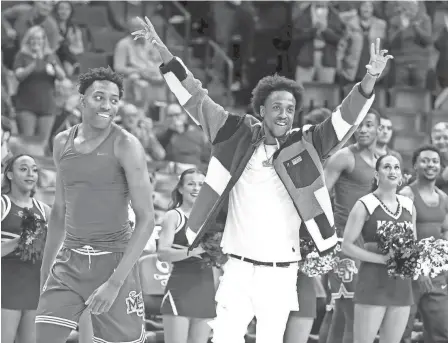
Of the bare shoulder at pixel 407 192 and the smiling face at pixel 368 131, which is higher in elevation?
the smiling face at pixel 368 131

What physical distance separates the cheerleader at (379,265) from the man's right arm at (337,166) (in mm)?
473

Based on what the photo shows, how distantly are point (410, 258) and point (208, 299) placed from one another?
4.79 feet

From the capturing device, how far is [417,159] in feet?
26.7

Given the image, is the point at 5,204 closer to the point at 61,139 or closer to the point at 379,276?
the point at 61,139

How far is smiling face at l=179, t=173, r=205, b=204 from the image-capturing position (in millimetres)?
7820

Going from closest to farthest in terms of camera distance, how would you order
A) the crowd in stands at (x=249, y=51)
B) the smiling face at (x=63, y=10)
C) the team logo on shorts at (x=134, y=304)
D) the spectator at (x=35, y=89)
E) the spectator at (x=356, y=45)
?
the team logo on shorts at (x=134, y=304), the spectator at (x=35, y=89), the crowd in stands at (x=249, y=51), the smiling face at (x=63, y=10), the spectator at (x=356, y=45)

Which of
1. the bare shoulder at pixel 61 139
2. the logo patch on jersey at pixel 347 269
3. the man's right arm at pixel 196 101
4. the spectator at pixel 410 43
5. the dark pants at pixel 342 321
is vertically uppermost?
the spectator at pixel 410 43

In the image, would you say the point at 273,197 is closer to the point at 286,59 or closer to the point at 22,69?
the point at 22,69

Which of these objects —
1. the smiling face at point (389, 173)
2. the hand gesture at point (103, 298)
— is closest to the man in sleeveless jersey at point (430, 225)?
the smiling face at point (389, 173)

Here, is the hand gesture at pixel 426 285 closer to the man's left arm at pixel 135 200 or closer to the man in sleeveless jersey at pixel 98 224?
the man in sleeveless jersey at pixel 98 224

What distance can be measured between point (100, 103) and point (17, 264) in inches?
93.5

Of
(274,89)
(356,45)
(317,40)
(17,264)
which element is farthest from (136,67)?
(274,89)

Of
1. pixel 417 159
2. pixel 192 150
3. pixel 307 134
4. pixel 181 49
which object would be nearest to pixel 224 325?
pixel 307 134

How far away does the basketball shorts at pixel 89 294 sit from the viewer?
545 centimetres
